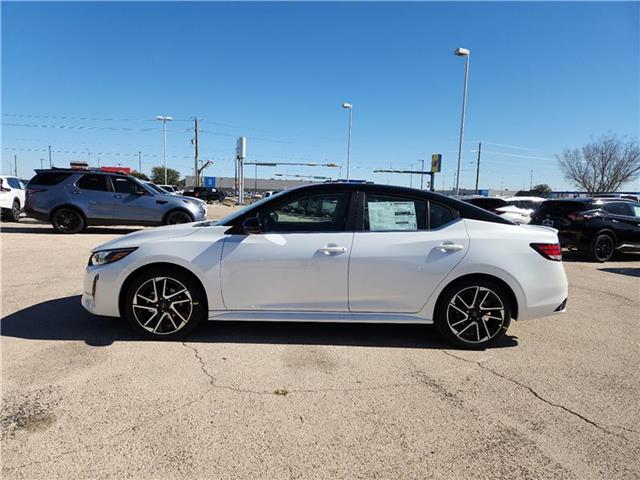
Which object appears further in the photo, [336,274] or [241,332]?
[241,332]

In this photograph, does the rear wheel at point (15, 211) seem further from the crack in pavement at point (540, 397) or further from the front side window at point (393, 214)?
the crack in pavement at point (540, 397)

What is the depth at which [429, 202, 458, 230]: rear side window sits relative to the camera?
4165 mm

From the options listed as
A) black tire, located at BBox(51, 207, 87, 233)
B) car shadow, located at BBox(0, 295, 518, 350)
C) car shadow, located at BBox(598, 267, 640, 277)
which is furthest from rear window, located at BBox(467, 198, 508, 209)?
black tire, located at BBox(51, 207, 87, 233)

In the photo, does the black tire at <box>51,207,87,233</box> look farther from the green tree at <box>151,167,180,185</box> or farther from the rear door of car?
the green tree at <box>151,167,180,185</box>

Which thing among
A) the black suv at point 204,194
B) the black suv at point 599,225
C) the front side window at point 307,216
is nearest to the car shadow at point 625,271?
the black suv at point 599,225

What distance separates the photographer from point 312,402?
305 cm

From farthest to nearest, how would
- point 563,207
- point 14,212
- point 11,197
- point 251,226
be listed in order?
point 14,212 < point 11,197 < point 563,207 < point 251,226

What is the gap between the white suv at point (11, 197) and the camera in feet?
46.7

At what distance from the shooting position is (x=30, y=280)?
6.40m

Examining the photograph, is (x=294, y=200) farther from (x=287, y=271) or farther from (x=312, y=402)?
(x=312, y=402)

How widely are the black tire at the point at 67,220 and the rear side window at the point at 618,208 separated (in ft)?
46.5

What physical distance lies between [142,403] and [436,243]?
9.28ft

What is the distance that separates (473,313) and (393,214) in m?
1.23

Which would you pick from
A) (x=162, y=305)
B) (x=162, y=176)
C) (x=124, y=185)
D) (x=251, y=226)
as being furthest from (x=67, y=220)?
(x=162, y=176)
